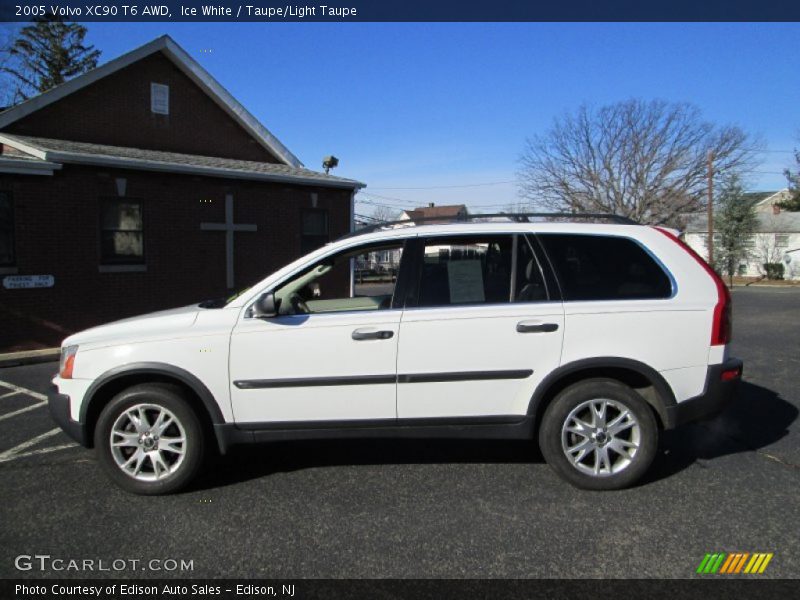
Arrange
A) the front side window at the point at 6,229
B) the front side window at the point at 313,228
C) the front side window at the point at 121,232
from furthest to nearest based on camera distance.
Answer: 1. the front side window at the point at 313,228
2. the front side window at the point at 121,232
3. the front side window at the point at 6,229

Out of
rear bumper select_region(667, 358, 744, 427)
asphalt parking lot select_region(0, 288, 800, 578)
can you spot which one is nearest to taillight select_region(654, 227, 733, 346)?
rear bumper select_region(667, 358, 744, 427)

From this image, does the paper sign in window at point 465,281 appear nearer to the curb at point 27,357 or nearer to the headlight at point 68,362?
the headlight at point 68,362

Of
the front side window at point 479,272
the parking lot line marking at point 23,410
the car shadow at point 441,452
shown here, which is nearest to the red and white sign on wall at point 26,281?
the parking lot line marking at point 23,410

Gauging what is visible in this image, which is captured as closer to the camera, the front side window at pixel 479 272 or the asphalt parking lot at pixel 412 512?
the asphalt parking lot at pixel 412 512

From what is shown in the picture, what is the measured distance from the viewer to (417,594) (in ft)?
8.96

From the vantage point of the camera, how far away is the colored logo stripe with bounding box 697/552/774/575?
2.91m

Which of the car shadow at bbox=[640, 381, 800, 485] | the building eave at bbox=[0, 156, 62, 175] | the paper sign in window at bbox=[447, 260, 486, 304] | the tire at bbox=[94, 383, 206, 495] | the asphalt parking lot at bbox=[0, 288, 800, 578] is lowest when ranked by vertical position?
the asphalt parking lot at bbox=[0, 288, 800, 578]

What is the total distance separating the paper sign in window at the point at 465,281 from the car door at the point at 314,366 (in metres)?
0.43

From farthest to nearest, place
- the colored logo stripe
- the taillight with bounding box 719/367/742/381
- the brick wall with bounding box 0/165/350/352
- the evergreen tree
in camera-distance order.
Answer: the evergreen tree
the brick wall with bounding box 0/165/350/352
the taillight with bounding box 719/367/742/381
the colored logo stripe

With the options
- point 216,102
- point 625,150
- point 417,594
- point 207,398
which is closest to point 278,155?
point 216,102

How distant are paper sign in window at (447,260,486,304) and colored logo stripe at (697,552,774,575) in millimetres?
1927

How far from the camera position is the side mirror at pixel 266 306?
3734 millimetres

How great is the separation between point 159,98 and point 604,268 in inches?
498

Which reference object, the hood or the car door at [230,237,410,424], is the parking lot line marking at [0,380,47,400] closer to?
the hood
